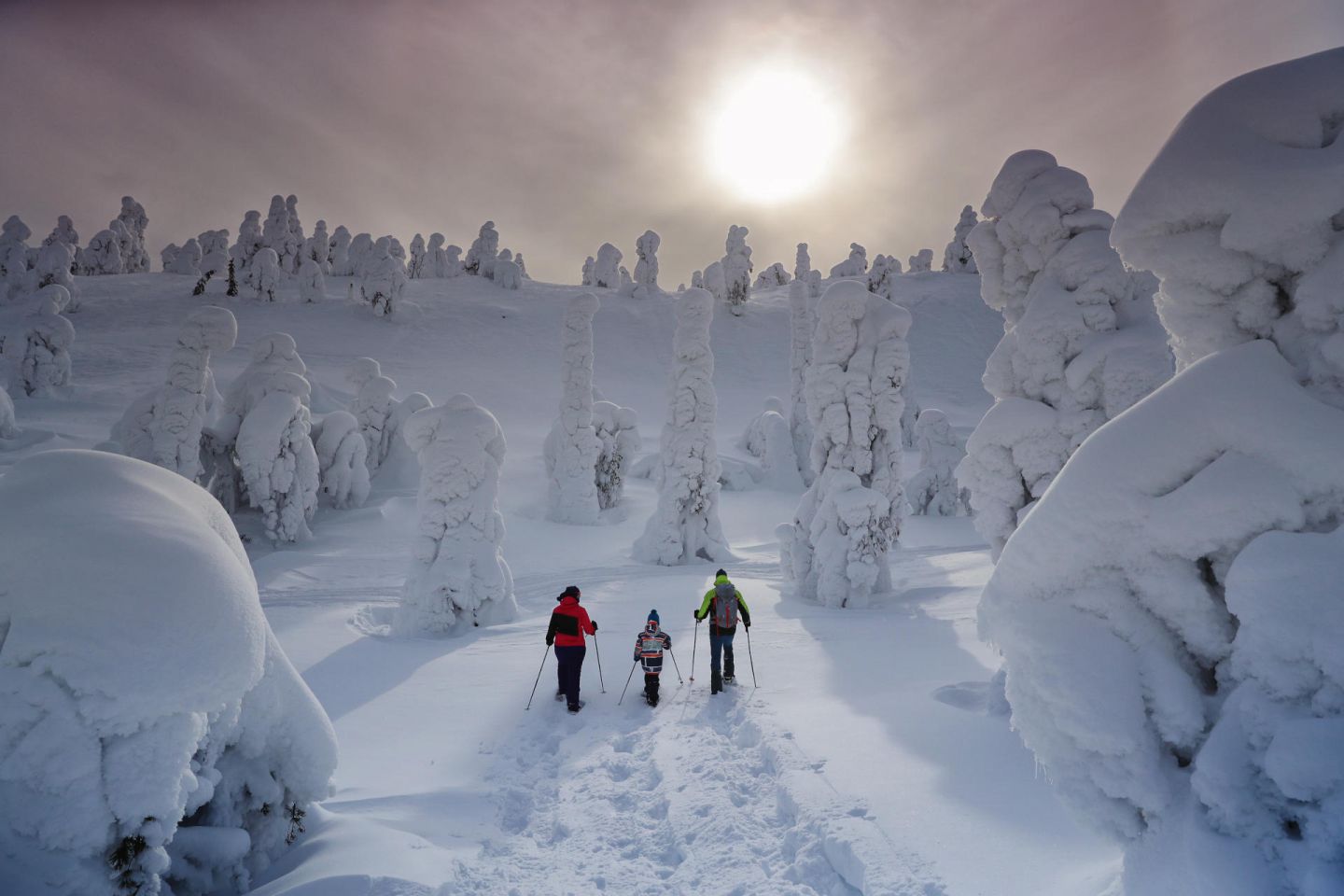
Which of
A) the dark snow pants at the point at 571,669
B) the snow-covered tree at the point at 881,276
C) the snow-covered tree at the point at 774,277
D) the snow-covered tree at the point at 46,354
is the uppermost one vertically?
the snow-covered tree at the point at 774,277

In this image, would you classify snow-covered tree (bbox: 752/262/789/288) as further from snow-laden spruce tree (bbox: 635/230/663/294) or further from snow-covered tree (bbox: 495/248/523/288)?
snow-covered tree (bbox: 495/248/523/288)

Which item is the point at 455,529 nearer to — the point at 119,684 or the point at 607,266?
the point at 119,684

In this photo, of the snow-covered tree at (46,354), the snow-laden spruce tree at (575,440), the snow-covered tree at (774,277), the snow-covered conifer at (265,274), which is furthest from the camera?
the snow-covered tree at (774,277)

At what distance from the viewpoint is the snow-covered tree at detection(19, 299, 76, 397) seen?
27.0 meters

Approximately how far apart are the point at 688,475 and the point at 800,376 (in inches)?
653

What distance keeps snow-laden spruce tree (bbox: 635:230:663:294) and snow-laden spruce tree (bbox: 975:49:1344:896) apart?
193 ft

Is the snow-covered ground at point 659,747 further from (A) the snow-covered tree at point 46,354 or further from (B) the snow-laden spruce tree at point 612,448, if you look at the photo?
(A) the snow-covered tree at point 46,354

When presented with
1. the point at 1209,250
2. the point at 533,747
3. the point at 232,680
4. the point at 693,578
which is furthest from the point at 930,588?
the point at 232,680

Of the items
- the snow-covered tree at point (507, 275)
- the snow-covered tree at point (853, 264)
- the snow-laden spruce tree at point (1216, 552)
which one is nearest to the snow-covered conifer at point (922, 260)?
the snow-covered tree at point (853, 264)

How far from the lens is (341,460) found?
20766mm

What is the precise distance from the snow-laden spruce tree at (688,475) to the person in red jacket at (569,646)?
9.87m

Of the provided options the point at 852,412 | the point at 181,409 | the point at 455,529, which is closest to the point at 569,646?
the point at 455,529

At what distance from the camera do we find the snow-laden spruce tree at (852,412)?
1336 cm

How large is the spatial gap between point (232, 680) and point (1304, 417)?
16.1ft
